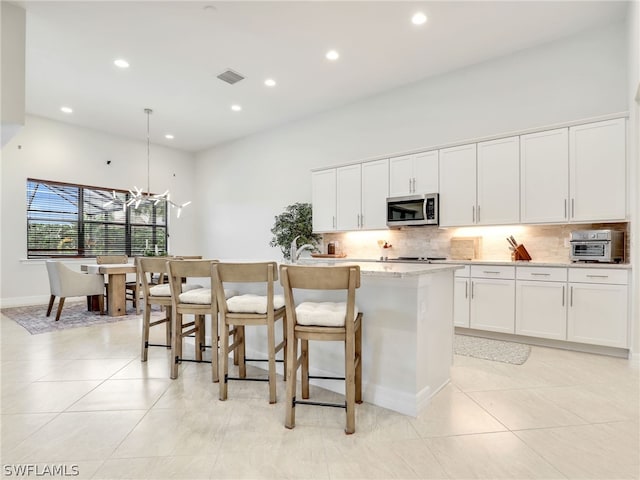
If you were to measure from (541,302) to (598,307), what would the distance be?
468 millimetres

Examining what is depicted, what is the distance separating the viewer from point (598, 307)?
130 inches

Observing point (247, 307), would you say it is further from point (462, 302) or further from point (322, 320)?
point (462, 302)

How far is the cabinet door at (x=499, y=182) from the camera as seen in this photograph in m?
3.89

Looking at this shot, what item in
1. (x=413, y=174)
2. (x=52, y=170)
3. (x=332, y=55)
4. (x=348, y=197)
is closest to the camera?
(x=332, y=55)

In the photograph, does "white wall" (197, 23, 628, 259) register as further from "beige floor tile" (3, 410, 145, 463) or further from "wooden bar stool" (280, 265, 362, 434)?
"beige floor tile" (3, 410, 145, 463)

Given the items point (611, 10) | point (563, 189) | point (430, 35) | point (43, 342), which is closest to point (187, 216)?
point (43, 342)

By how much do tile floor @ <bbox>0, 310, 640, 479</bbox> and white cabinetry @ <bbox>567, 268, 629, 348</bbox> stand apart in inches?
16.8

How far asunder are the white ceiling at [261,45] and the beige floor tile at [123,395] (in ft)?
11.6

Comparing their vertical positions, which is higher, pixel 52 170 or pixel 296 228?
pixel 52 170

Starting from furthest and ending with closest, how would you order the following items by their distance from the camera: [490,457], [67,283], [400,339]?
[67,283] → [400,339] → [490,457]

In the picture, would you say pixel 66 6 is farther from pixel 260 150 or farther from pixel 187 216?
pixel 187 216

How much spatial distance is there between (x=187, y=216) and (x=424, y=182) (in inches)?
247

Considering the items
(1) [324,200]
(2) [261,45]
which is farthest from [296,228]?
(2) [261,45]

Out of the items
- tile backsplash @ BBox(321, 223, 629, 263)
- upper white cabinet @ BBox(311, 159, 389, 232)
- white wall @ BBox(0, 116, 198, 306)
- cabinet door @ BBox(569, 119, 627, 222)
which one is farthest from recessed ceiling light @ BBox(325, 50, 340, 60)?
white wall @ BBox(0, 116, 198, 306)
